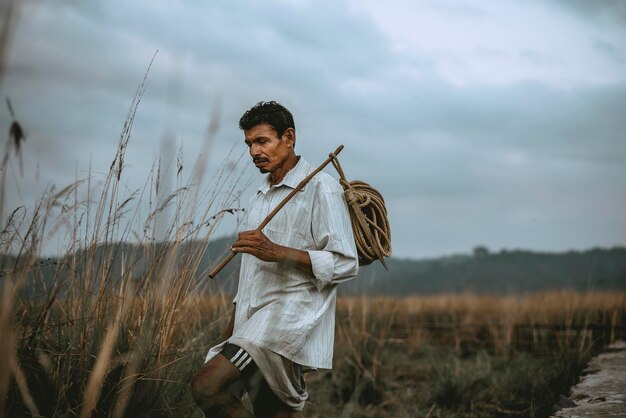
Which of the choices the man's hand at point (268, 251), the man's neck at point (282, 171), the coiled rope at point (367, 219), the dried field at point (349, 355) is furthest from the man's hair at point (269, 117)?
the dried field at point (349, 355)

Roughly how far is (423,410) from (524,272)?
176 feet

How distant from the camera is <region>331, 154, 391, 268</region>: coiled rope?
2.50 metres

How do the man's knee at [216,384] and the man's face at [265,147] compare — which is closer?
the man's knee at [216,384]

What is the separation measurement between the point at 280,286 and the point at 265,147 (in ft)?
1.92

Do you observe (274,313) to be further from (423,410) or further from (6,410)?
(423,410)

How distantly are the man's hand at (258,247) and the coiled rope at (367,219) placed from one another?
0.41 meters

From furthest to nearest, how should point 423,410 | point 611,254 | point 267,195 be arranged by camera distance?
point 611,254 → point 423,410 → point 267,195

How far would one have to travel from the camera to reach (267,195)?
2580mm

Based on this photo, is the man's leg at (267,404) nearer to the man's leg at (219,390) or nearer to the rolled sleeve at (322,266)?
the man's leg at (219,390)

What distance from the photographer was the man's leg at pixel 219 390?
2.15m

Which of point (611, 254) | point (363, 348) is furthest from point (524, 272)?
point (363, 348)

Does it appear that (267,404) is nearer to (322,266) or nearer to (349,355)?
(322,266)

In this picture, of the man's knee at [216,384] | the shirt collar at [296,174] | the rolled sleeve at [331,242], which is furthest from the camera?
the shirt collar at [296,174]

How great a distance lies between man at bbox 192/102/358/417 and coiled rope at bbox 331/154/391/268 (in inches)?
2.3
